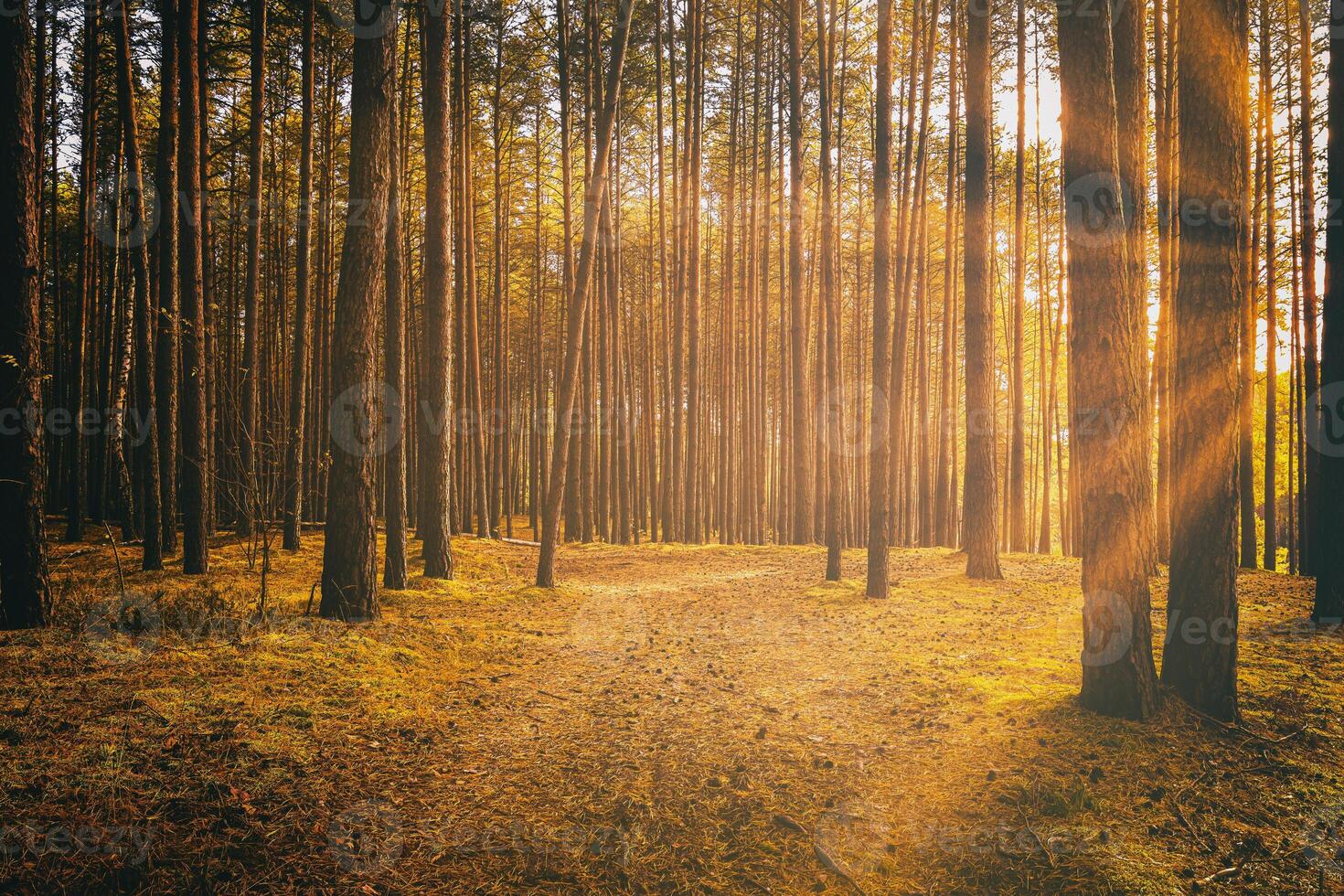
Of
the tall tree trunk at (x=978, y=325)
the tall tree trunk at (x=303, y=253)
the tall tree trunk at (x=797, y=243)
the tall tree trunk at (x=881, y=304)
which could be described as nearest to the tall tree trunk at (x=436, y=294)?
the tall tree trunk at (x=303, y=253)

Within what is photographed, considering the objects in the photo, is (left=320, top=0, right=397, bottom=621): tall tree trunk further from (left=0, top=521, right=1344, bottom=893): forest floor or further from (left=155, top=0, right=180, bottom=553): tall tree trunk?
(left=155, top=0, right=180, bottom=553): tall tree trunk

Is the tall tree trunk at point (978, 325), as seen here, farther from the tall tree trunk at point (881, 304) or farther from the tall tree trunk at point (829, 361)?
the tall tree trunk at point (829, 361)

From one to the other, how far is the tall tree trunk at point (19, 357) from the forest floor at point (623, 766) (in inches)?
20.7

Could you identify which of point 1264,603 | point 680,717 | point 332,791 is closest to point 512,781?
point 332,791

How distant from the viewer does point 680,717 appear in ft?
15.2

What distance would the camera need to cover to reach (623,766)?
3830mm

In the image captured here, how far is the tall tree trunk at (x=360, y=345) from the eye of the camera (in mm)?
6383

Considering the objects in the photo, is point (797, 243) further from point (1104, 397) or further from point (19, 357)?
point (19, 357)

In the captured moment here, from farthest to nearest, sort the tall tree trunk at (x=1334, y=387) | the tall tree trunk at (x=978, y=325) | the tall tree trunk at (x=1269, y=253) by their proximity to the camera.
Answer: the tall tree trunk at (x=1269, y=253) < the tall tree trunk at (x=978, y=325) < the tall tree trunk at (x=1334, y=387)

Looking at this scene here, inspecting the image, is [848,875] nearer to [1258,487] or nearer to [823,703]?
[823,703]

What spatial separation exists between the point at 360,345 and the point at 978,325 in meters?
9.97

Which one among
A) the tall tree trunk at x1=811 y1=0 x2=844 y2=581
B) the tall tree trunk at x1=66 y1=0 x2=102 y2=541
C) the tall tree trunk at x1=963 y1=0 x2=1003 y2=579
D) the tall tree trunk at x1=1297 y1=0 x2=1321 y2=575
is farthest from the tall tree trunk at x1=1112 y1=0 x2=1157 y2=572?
the tall tree trunk at x1=66 y1=0 x2=102 y2=541

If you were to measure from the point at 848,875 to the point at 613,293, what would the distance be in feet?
52.3

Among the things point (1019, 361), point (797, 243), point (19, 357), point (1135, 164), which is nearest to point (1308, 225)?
point (1019, 361)
